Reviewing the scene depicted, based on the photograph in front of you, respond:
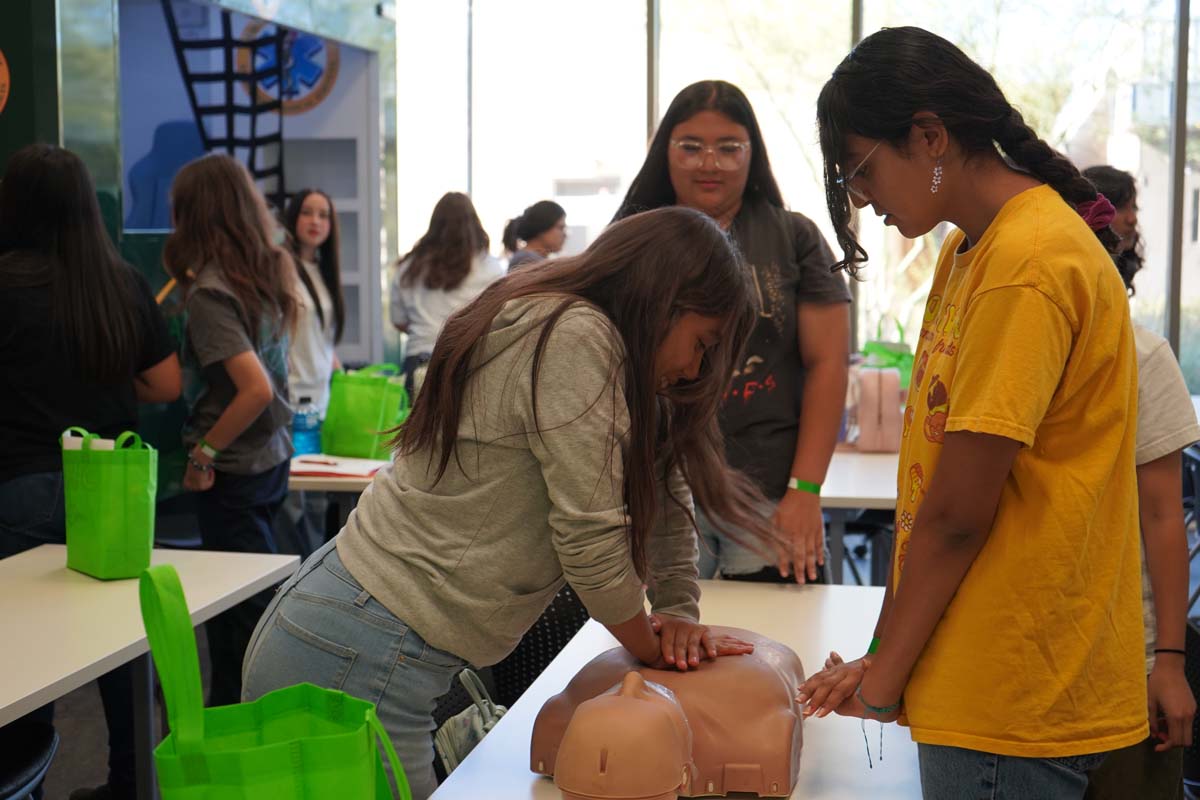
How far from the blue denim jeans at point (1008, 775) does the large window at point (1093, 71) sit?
6.57 meters

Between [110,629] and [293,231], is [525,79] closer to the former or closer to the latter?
[293,231]

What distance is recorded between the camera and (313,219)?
15.4 feet

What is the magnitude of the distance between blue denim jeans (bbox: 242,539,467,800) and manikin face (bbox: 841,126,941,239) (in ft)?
2.41

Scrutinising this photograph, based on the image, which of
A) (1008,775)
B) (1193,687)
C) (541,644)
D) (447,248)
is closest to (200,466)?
(541,644)

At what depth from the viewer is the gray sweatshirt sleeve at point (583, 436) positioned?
1.34 m

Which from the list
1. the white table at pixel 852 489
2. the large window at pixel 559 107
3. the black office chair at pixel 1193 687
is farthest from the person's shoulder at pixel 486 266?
the black office chair at pixel 1193 687

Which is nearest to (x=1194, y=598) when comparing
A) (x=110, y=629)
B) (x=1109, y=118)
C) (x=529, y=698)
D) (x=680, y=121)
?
(x=680, y=121)

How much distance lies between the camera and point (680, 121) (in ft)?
7.56

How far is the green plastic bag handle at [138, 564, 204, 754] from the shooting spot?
3.49 ft

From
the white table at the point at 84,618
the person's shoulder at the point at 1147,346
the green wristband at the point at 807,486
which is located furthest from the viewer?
the green wristband at the point at 807,486

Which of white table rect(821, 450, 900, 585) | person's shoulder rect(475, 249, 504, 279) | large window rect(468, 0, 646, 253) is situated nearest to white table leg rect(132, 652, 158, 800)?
white table rect(821, 450, 900, 585)

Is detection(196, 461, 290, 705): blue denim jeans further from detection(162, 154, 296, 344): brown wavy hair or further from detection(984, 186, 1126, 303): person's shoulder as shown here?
detection(984, 186, 1126, 303): person's shoulder

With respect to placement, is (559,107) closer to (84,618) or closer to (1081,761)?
(84,618)

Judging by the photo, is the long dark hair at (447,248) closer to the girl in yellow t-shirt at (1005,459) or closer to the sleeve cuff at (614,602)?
the sleeve cuff at (614,602)
